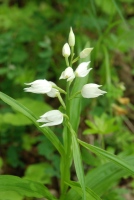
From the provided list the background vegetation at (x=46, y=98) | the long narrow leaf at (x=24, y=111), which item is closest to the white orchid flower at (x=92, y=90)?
the long narrow leaf at (x=24, y=111)

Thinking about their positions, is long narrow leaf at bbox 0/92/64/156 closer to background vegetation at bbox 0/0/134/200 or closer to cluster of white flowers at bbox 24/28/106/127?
cluster of white flowers at bbox 24/28/106/127

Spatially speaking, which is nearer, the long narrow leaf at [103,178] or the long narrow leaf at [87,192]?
the long narrow leaf at [87,192]

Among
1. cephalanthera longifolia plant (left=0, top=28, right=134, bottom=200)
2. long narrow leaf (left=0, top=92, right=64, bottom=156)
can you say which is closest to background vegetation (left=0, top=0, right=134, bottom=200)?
cephalanthera longifolia plant (left=0, top=28, right=134, bottom=200)

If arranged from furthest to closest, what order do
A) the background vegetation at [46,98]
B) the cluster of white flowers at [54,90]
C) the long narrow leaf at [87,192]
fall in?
the background vegetation at [46,98] < the long narrow leaf at [87,192] < the cluster of white flowers at [54,90]

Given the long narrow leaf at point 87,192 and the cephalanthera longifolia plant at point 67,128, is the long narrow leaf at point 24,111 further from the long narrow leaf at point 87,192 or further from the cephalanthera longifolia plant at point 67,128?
the long narrow leaf at point 87,192

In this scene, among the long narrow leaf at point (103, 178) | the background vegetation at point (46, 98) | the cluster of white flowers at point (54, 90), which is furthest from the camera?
the background vegetation at point (46, 98)

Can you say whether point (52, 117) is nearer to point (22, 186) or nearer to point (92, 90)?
point (92, 90)
